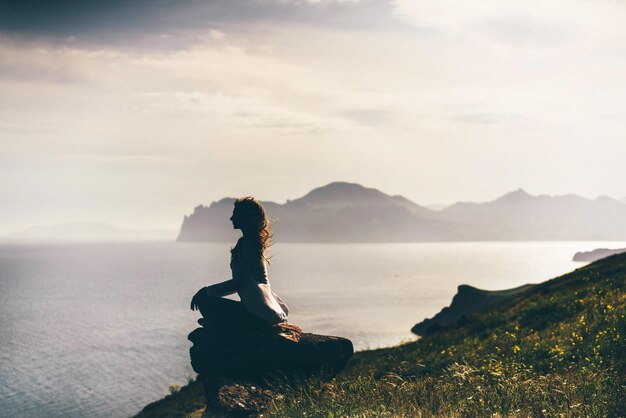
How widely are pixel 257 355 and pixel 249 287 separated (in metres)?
1.52

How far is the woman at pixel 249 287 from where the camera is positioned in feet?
35.2

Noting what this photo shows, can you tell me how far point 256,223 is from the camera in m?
11.0

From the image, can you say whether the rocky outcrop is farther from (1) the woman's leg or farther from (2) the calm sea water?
(1) the woman's leg

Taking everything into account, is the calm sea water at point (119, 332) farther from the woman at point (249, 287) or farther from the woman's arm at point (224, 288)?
the woman's arm at point (224, 288)

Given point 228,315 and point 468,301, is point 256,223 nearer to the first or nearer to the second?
point 228,315

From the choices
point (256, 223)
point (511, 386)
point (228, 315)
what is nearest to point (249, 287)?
point (228, 315)

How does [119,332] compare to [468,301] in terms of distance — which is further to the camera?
[119,332]

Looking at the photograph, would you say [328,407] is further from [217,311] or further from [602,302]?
[602,302]

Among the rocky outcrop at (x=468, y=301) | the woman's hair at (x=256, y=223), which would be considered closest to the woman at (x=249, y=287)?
the woman's hair at (x=256, y=223)

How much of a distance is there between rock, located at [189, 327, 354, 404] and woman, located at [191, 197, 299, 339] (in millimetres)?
244

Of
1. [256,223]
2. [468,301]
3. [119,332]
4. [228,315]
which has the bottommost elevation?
[119,332]

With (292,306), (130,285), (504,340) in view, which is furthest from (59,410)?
(130,285)

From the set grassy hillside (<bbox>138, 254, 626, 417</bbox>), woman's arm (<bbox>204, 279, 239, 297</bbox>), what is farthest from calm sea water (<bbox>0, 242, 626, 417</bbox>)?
woman's arm (<bbox>204, 279, 239, 297</bbox>)

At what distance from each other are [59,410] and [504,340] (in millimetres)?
49001
